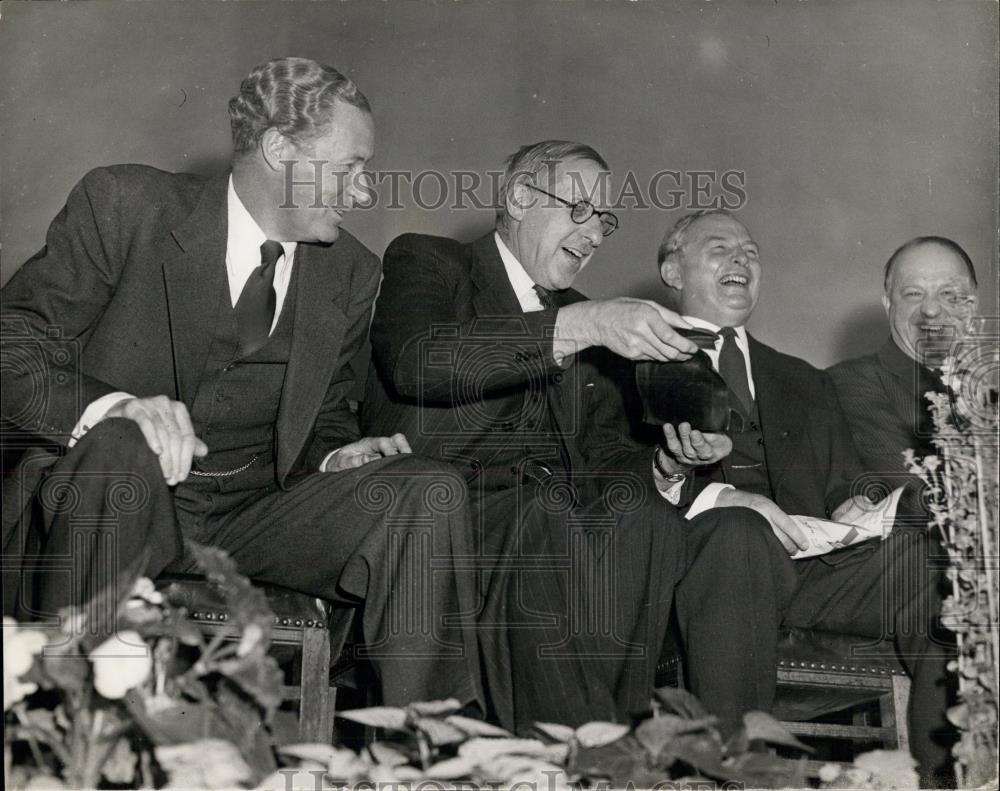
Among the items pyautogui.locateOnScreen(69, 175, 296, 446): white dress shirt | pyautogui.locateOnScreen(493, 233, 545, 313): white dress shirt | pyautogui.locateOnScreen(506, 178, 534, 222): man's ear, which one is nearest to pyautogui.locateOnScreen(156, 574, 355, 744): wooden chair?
pyautogui.locateOnScreen(69, 175, 296, 446): white dress shirt

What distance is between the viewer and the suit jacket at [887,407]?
3.82 m

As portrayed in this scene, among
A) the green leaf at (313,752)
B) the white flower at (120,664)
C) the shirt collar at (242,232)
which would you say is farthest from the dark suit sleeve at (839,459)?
the white flower at (120,664)

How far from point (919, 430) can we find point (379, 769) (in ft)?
6.08

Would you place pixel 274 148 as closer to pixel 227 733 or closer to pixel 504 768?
pixel 227 733

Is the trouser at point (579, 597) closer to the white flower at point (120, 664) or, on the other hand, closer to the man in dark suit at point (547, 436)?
the man in dark suit at point (547, 436)

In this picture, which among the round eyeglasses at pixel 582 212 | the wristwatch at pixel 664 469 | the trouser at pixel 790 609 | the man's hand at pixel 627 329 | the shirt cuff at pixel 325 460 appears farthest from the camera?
the round eyeglasses at pixel 582 212

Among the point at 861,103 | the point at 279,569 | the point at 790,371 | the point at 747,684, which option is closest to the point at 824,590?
the point at 747,684

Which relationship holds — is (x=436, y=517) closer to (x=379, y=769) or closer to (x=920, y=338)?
(x=379, y=769)

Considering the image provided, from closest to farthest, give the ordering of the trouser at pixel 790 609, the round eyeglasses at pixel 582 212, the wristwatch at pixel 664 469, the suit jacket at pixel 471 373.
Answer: the trouser at pixel 790 609 → the suit jacket at pixel 471 373 → the wristwatch at pixel 664 469 → the round eyeglasses at pixel 582 212

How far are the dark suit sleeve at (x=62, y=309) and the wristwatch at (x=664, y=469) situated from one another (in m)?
1.34

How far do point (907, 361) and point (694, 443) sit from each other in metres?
0.79

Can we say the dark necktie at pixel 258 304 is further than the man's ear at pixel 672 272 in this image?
No

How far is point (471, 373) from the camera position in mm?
3598

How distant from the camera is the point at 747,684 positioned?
10.6ft
